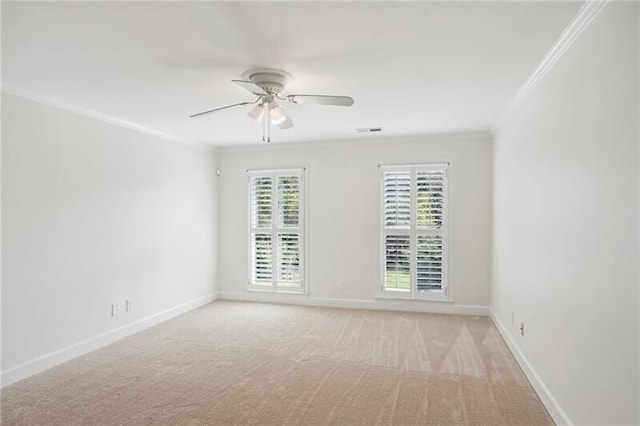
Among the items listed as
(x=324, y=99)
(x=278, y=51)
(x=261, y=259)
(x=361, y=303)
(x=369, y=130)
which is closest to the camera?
(x=278, y=51)

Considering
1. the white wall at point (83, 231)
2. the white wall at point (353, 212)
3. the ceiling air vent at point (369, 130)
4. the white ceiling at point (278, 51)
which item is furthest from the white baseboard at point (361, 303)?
the white ceiling at point (278, 51)

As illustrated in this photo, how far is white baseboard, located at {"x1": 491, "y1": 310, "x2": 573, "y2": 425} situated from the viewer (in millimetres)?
2488

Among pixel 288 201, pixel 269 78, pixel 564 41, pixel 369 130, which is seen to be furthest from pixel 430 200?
pixel 269 78

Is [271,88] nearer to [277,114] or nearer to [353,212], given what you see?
[277,114]

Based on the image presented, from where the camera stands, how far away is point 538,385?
2936mm

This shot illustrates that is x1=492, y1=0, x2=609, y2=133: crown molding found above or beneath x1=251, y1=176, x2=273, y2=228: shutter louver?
above

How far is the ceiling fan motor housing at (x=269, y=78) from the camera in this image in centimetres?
282

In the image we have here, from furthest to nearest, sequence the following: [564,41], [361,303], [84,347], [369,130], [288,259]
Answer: [288,259] < [361,303] < [369,130] < [84,347] < [564,41]

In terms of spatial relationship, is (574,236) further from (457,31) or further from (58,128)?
(58,128)

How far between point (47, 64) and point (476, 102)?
353 cm

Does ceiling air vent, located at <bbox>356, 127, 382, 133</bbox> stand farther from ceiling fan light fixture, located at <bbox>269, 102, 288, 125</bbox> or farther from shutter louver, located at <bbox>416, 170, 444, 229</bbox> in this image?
ceiling fan light fixture, located at <bbox>269, 102, 288, 125</bbox>

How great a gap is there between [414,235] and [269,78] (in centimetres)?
325

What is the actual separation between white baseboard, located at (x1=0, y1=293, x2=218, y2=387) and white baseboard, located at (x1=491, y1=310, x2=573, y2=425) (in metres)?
4.03

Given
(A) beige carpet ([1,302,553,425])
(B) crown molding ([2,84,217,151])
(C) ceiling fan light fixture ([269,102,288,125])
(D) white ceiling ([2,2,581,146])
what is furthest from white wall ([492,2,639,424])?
(B) crown molding ([2,84,217,151])
